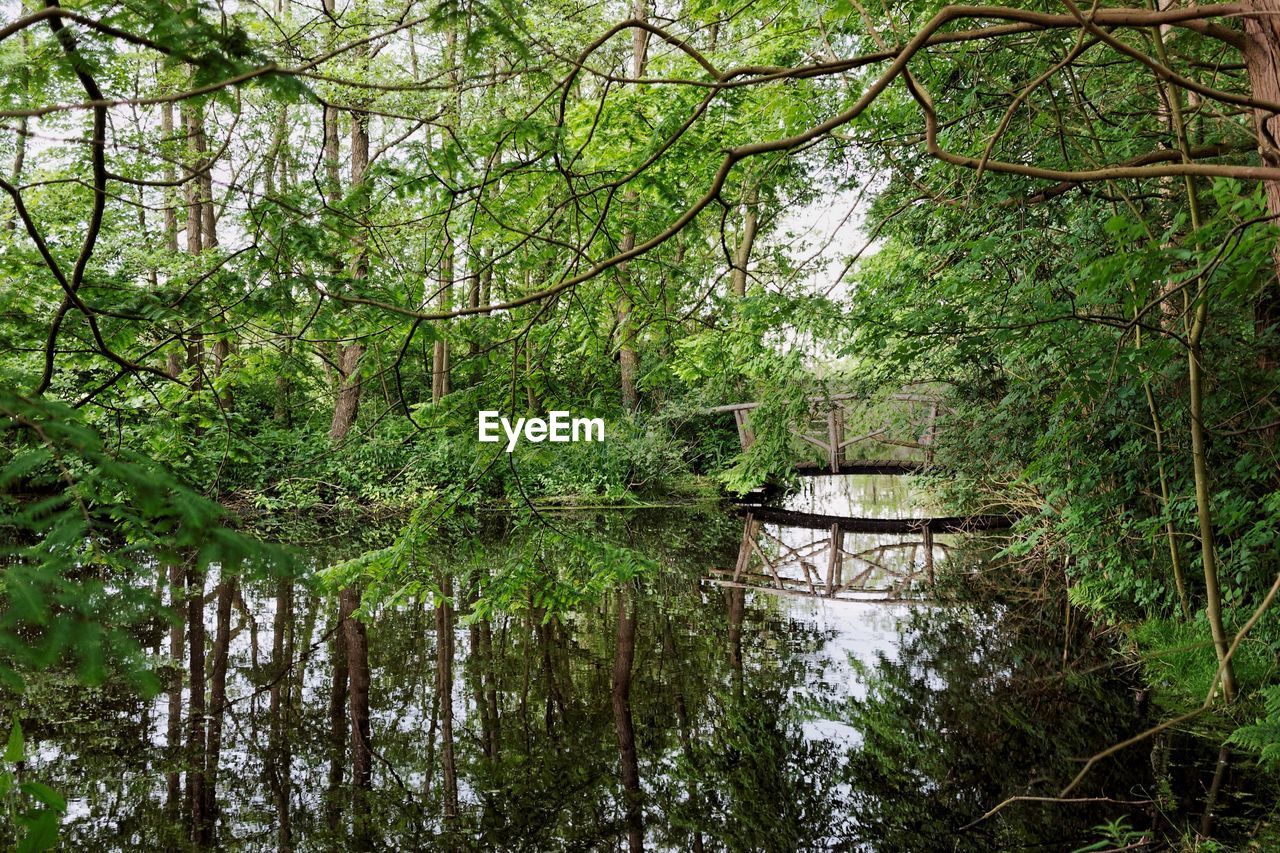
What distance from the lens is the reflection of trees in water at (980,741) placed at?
3.61 m

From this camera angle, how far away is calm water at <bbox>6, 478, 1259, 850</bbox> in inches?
144

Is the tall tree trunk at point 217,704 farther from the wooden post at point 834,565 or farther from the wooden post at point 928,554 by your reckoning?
the wooden post at point 928,554

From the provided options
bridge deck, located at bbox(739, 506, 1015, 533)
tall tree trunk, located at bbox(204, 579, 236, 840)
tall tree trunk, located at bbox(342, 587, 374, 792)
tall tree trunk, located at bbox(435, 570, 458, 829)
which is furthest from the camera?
bridge deck, located at bbox(739, 506, 1015, 533)

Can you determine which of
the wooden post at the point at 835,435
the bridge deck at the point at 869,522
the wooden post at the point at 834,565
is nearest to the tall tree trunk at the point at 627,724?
the wooden post at the point at 834,565

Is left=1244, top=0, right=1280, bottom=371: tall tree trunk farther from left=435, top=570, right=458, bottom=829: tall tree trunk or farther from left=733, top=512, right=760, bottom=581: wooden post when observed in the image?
left=733, top=512, right=760, bottom=581: wooden post

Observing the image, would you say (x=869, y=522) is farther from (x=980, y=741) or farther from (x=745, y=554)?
(x=980, y=741)

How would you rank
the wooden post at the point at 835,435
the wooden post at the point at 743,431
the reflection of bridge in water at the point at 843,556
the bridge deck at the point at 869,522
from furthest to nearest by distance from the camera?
the wooden post at the point at 835,435
the wooden post at the point at 743,431
the bridge deck at the point at 869,522
the reflection of bridge in water at the point at 843,556

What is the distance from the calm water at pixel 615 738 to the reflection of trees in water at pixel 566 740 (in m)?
0.02

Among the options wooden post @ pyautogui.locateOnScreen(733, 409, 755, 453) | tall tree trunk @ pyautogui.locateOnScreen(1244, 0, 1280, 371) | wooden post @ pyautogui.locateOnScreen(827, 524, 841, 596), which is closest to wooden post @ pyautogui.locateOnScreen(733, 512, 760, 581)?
wooden post @ pyautogui.locateOnScreen(827, 524, 841, 596)

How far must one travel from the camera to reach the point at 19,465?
0.96m

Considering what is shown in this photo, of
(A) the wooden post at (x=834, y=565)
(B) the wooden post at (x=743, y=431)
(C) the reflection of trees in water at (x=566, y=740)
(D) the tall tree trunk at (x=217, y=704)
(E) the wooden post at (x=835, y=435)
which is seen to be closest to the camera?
(C) the reflection of trees in water at (x=566, y=740)

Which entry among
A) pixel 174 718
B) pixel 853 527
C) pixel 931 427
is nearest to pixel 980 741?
pixel 931 427

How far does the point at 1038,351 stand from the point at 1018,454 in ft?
7.65

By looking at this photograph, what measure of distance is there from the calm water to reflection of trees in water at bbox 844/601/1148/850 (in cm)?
2
